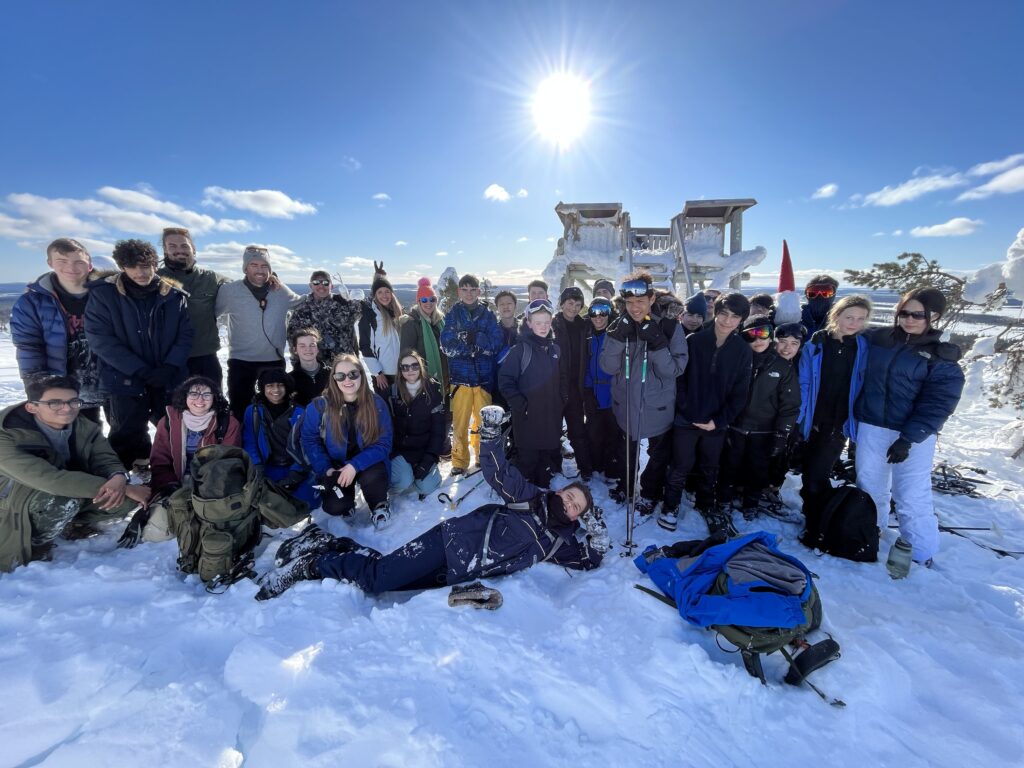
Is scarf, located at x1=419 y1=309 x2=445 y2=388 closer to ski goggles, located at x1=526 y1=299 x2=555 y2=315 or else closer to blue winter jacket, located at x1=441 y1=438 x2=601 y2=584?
ski goggles, located at x1=526 y1=299 x2=555 y2=315

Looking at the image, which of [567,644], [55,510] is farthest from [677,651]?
[55,510]

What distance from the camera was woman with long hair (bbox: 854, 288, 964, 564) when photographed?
3.31 m

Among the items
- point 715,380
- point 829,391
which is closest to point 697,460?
point 715,380

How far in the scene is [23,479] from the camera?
3029mm

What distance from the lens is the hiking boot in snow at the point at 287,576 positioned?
2.93 metres

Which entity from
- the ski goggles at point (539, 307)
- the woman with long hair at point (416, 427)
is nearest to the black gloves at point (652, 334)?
the ski goggles at point (539, 307)

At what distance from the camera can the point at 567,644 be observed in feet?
8.62

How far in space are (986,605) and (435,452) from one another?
5.05 m

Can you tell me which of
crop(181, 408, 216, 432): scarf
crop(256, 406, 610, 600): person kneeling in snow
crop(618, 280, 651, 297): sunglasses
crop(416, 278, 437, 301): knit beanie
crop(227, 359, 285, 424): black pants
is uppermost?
crop(416, 278, 437, 301): knit beanie

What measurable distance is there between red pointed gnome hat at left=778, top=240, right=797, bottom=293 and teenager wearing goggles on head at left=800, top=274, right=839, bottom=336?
11.3ft

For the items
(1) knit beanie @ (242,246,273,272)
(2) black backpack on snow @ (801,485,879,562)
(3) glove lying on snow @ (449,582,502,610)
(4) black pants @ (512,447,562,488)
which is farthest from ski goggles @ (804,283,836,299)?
(1) knit beanie @ (242,246,273,272)

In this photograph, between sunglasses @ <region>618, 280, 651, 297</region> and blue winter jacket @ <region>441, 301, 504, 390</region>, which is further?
blue winter jacket @ <region>441, 301, 504, 390</region>

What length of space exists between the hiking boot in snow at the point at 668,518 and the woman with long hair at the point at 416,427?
2.54m

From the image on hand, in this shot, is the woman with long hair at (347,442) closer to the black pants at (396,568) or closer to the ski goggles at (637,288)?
the black pants at (396,568)
